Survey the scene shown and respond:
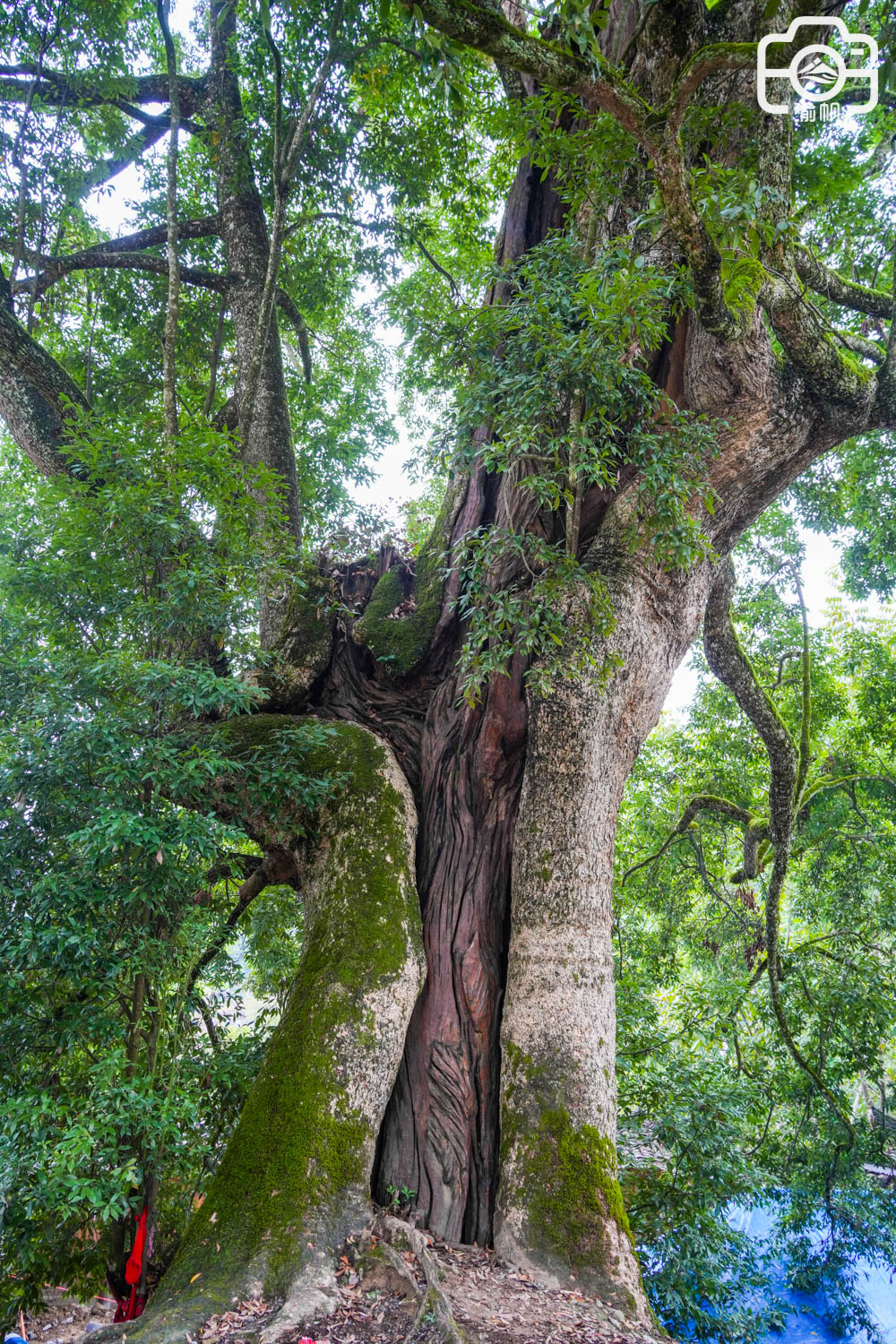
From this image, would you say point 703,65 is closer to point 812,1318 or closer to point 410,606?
point 410,606

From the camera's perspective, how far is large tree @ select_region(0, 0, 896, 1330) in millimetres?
2812

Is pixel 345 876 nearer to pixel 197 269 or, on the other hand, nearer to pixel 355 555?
pixel 355 555

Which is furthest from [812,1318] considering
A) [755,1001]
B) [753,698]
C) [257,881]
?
[257,881]

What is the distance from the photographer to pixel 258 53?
18.7 feet

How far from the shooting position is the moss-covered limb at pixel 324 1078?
8.25 feet

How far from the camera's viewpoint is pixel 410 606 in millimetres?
4805

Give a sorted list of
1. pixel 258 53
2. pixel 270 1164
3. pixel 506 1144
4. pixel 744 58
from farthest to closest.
A: pixel 258 53 → pixel 506 1144 → pixel 270 1164 → pixel 744 58

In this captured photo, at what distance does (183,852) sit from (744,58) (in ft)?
12.0

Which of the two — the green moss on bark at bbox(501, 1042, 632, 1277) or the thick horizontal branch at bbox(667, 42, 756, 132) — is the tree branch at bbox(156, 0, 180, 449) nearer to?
the thick horizontal branch at bbox(667, 42, 756, 132)

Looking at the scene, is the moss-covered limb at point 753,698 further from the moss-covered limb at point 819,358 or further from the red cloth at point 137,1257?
the red cloth at point 137,1257

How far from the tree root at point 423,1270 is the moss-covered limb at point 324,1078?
0.41 ft

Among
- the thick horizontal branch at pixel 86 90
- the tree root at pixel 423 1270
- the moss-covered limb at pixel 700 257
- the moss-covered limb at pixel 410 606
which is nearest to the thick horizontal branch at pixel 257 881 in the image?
the moss-covered limb at pixel 410 606

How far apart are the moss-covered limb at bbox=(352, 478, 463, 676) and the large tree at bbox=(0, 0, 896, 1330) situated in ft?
0.06

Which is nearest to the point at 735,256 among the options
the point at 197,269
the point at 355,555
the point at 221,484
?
the point at 221,484
